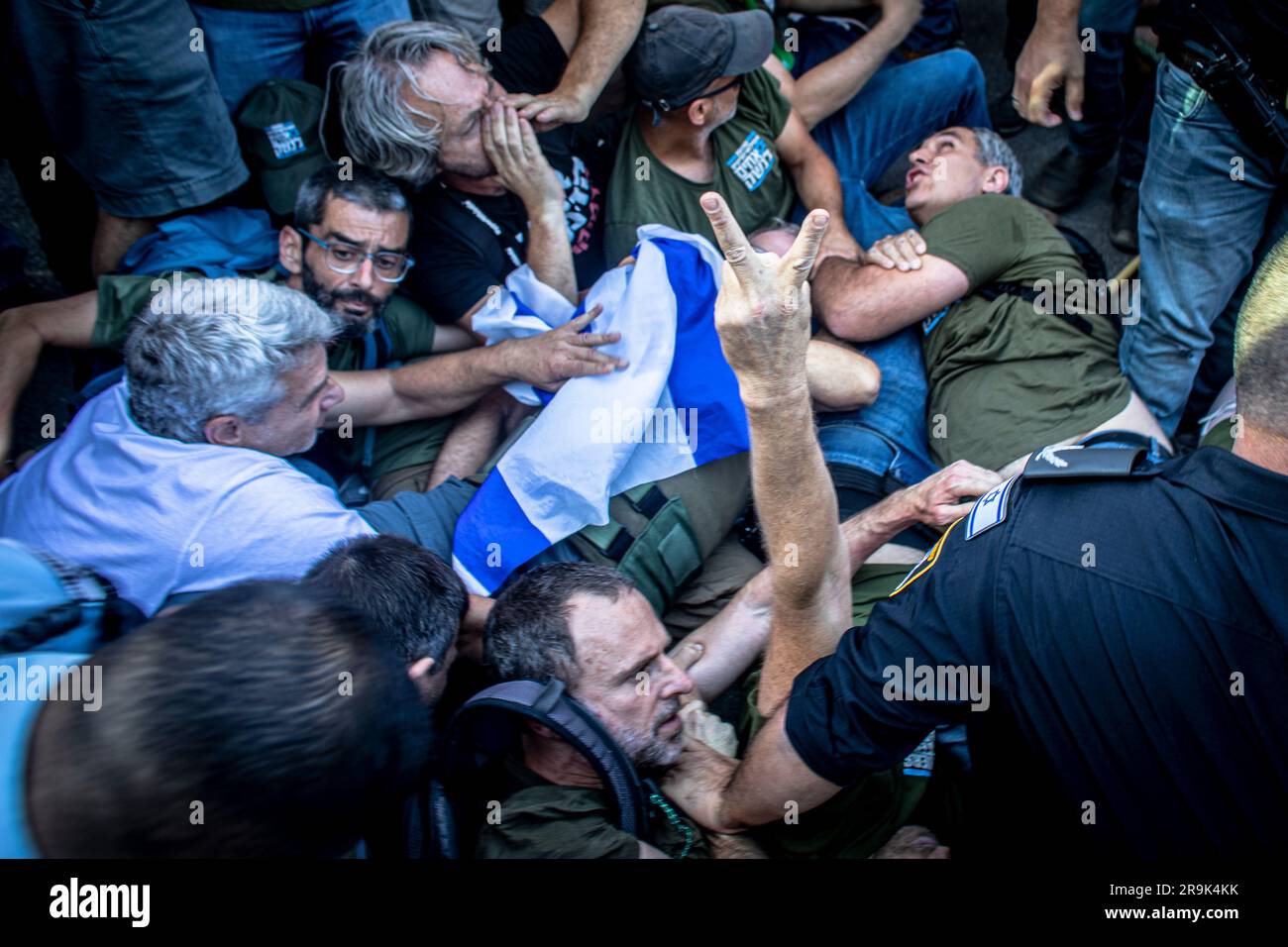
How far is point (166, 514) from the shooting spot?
1.95 metres

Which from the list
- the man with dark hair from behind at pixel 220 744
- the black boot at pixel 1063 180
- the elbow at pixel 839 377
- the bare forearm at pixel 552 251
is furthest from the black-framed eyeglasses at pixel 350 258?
the black boot at pixel 1063 180

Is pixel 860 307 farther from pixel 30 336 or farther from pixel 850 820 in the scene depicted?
pixel 30 336

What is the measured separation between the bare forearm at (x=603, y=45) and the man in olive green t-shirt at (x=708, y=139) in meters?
0.05

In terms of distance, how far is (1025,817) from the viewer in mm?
1589

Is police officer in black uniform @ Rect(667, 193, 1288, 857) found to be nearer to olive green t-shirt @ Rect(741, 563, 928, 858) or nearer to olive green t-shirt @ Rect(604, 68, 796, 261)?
olive green t-shirt @ Rect(741, 563, 928, 858)

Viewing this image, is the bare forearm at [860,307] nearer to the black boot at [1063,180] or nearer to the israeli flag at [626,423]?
the israeli flag at [626,423]

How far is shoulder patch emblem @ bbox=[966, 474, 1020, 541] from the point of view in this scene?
146 centimetres

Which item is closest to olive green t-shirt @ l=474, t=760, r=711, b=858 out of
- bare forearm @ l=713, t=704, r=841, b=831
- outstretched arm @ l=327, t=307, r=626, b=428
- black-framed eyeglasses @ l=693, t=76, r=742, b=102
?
bare forearm @ l=713, t=704, r=841, b=831

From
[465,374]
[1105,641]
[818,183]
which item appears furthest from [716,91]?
[1105,641]

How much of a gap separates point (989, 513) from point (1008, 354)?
131cm

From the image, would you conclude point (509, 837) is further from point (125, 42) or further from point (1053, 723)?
point (125, 42)

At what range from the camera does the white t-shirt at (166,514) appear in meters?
1.94

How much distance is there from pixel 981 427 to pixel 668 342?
0.91 m
